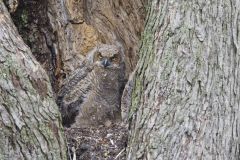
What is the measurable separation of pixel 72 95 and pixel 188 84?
165 cm

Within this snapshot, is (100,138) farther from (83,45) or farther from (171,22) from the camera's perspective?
(83,45)

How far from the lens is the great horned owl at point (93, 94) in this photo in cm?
412

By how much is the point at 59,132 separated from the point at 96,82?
159 centimetres

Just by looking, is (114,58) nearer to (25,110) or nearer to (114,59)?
(114,59)

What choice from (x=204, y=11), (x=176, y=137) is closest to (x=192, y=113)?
(x=176, y=137)

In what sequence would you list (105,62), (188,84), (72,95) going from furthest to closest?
1. (105,62)
2. (72,95)
3. (188,84)

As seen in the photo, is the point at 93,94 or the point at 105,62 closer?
the point at 93,94

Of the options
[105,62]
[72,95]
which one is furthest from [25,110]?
[105,62]

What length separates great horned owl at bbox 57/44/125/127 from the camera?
4.12 meters

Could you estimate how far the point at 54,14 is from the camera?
4.56 m

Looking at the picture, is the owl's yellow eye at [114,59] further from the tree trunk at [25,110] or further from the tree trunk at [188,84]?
the tree trunk at [25,110]

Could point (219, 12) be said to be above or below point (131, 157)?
above

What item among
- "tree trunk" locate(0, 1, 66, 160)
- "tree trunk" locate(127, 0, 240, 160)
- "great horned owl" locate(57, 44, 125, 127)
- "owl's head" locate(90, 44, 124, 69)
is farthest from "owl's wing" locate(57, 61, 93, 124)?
"tree trunk" locate(0, 1, 66, 160)

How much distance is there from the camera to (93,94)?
4137 mm
